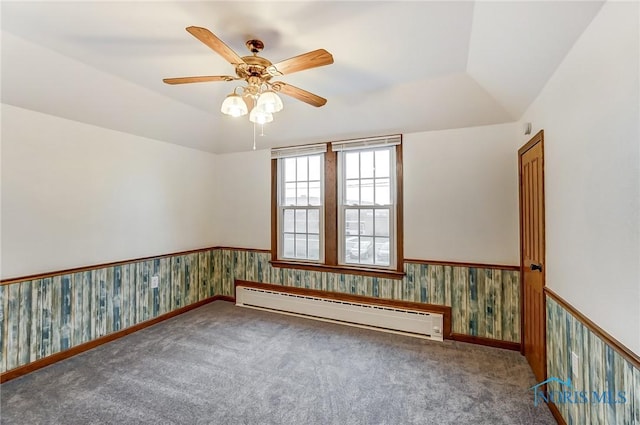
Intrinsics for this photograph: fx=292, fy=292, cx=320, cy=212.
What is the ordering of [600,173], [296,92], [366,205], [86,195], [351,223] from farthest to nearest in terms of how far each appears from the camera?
[351,223] < [366,205] < [86,195] < [296,92] < [600,173]

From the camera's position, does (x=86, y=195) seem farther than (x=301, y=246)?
No

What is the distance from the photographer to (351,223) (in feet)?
12.7

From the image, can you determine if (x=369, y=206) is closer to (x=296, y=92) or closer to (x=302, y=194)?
(x=302, y=194)

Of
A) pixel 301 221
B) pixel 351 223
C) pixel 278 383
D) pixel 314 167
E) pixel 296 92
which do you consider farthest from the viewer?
pixel 301 221

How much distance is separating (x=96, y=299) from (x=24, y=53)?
232 centimetres

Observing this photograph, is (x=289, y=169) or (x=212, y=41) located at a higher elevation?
(x=212, y=41)

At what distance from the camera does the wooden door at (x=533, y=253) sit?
2.24 m

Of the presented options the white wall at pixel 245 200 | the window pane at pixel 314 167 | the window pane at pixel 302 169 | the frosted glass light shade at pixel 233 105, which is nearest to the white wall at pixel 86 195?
the white wall at pixel 245 200

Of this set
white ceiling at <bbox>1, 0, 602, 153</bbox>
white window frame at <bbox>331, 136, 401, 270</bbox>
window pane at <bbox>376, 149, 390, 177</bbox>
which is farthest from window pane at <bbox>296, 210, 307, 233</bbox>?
white ceiling at <bbox>1, 0, 602, 153</bbox>

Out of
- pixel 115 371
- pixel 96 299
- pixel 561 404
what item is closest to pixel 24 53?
pixel 96 299

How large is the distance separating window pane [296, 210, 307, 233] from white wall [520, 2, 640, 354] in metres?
2.83

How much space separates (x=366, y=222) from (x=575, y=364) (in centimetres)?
238

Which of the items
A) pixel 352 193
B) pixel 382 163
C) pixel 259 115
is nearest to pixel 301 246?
pixel 352 193

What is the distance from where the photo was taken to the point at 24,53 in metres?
2.15
